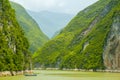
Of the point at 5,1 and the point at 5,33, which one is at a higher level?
the point at 5,1

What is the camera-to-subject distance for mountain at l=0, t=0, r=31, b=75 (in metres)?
129

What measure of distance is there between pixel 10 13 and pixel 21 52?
17184mm

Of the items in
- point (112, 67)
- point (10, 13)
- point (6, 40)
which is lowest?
point (112, 67)

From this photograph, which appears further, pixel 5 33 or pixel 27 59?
pixel 27 59

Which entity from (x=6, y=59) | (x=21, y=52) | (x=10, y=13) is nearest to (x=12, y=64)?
(x=6, y=59)

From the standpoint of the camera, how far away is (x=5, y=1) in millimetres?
155625

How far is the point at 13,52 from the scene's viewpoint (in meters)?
144

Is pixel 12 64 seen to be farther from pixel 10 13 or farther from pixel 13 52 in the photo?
pixel 10 13

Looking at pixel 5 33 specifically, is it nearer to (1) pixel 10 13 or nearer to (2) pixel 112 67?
(1) pixel 10 13

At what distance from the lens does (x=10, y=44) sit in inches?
5679

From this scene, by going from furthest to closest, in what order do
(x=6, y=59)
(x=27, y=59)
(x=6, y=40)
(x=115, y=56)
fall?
1. (x=115, y=56)
2. (x=27, y=59)
3. (x=6, y=40)
4. (x=6, y=59)

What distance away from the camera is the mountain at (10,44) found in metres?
129

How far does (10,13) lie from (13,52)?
2138 cm

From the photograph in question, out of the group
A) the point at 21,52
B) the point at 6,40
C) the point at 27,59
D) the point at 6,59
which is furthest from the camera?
the point at 27,59
